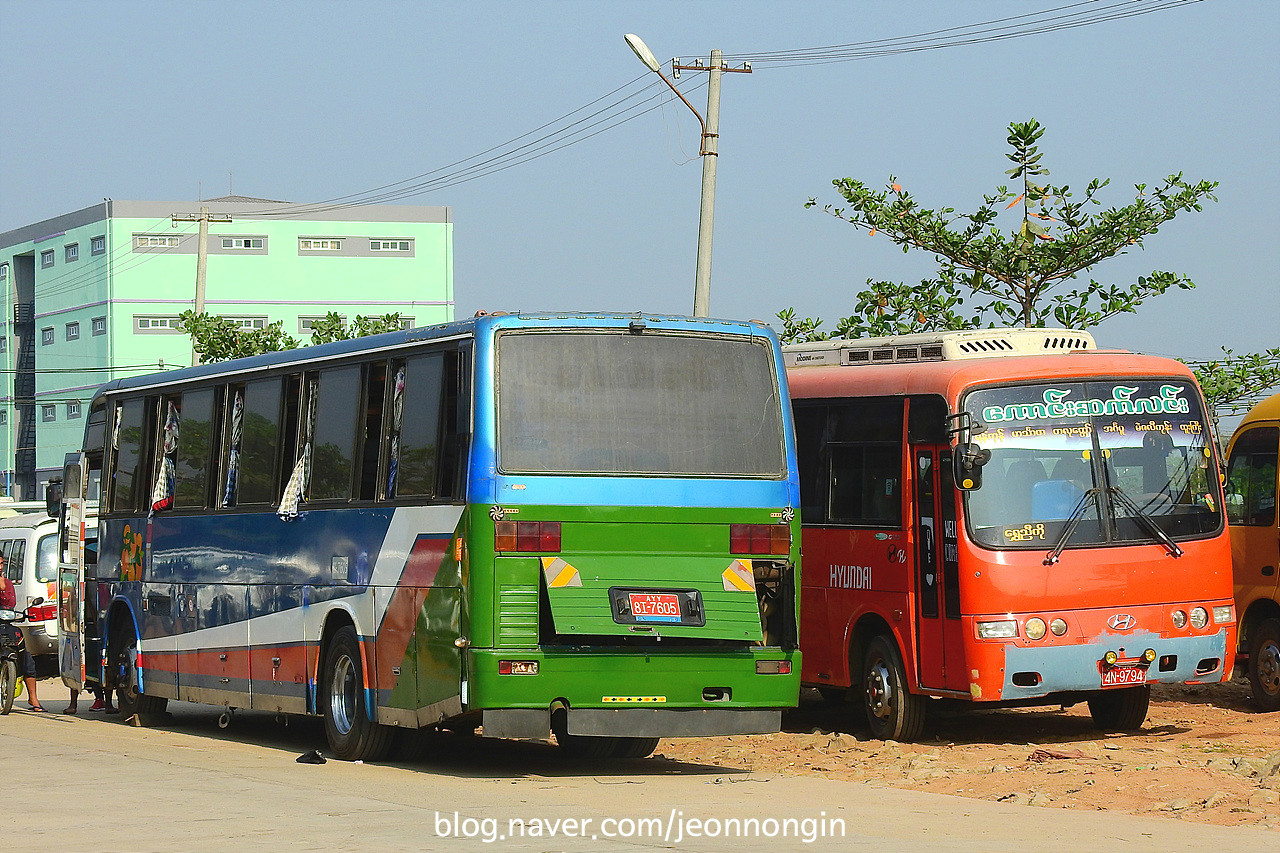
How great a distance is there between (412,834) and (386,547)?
161 inches

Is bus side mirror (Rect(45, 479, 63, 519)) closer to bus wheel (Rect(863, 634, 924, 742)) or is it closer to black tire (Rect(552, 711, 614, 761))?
black tire (Rect(552, 711, 614, 761))

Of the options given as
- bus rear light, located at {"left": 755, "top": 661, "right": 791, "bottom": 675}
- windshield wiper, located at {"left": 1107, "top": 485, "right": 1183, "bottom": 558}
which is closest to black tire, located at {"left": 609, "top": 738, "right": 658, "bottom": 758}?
bus rear light, located at {"left": 755, "top": 661, "right": 791, "bottom": 675}

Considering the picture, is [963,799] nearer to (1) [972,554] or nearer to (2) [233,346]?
(1) [972,554]

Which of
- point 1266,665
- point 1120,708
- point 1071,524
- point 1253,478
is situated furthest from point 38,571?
point 1266,665

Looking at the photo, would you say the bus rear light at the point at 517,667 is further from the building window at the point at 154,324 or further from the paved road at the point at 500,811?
the building window at the point at 154,324

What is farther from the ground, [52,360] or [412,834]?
[52,360]

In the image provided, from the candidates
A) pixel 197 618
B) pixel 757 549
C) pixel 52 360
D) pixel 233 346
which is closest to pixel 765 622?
pixel 757 549

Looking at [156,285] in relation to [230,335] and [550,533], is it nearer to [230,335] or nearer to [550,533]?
[230,335]

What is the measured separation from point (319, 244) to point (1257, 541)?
2935 inches

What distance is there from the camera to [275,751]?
15.8 meters

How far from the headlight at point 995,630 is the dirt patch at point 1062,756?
3.02 ft

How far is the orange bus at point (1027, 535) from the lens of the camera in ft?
47.8

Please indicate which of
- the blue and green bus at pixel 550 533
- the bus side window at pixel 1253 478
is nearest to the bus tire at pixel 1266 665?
the bus side window at pixel 1253 478

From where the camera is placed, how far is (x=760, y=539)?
13172mm
